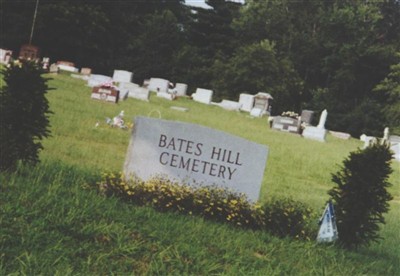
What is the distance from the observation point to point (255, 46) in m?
34.2

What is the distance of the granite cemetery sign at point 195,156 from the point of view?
231 inches

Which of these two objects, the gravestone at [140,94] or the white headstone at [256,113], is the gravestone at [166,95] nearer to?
the gravestone at [140,94]

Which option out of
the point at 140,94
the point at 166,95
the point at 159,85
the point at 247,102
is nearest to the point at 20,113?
the point at 140,94

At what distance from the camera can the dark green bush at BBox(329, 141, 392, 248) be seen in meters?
5.50

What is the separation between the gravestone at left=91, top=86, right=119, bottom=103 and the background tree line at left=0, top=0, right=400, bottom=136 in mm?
17392

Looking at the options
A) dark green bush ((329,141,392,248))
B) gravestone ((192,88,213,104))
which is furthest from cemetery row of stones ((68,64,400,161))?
dark green bush ((329,141,392,248))

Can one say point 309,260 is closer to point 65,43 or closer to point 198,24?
point 65,43

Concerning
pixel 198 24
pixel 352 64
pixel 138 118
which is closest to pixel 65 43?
pixel 198 24

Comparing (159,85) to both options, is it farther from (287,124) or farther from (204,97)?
(287,124)

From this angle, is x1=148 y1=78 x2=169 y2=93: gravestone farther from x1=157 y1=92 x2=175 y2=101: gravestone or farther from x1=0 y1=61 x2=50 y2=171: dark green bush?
x1=0 y1=61 x2=50 y2=171: dark green bush

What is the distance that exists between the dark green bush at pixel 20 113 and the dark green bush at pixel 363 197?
3.71 meters

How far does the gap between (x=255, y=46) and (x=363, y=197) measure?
97.7 ft

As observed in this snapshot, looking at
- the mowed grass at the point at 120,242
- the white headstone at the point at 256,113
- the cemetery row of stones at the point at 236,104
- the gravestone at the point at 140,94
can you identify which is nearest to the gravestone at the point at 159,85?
the cemetery row of stones at the point at 236,104

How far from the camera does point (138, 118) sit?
577 cm
